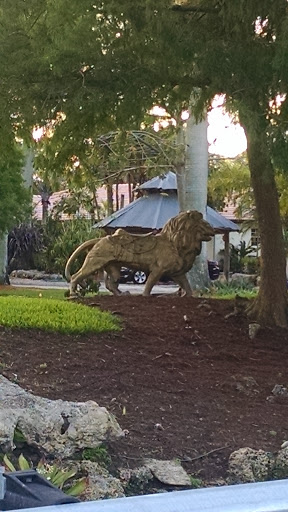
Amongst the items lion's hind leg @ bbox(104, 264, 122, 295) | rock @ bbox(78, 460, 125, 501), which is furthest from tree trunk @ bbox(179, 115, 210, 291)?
rock @ bbox(78, 460, 125, 501)

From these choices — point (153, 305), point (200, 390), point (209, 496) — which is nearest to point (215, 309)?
point (153, 305)

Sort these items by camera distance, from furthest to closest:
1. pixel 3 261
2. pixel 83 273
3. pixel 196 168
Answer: pixel 3 261 → pixel 196 168 → pixel 83 273

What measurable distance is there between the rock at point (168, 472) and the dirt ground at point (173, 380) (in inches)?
6.2

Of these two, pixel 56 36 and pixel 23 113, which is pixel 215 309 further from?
pixel 56 36

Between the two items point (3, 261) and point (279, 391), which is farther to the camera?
point (3, 261)

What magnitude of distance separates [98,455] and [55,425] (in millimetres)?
350

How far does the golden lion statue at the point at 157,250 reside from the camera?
12016mm

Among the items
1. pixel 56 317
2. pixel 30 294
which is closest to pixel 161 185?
pixel 30 294

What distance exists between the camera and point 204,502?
3.86 feet

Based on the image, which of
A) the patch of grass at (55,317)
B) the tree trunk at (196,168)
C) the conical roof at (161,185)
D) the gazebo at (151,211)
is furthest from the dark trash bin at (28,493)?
the conical roof at (161,185)

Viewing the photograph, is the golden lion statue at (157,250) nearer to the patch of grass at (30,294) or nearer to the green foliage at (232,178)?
the patch of grass at (30,294)

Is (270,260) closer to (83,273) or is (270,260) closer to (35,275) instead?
(83,273)

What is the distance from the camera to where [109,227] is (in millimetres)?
28062

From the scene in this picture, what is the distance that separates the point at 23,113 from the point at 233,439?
442 centimetres
